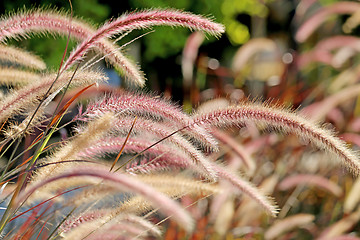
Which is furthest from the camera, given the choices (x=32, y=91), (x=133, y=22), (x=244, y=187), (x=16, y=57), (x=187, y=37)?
(x=187, y=37)

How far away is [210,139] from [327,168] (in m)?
2.19

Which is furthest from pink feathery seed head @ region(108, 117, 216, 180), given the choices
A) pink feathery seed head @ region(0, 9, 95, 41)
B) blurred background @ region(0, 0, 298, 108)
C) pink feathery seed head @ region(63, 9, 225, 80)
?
blurred background @ region(0, 0, 298, 108)

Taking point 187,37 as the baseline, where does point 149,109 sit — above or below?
above

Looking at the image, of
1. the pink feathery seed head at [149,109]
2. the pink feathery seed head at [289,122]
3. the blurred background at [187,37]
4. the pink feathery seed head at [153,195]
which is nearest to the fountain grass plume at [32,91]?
the pink feathery seed head at [149,109]

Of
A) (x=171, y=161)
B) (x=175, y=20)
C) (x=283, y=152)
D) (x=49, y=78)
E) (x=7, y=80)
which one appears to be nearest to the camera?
(x=175, y=20)

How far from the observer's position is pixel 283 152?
351cm

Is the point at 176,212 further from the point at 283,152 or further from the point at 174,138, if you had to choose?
the point at 283,152

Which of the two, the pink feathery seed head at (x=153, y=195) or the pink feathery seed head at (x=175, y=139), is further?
the pink feathery seed head at (x=175, y=139)

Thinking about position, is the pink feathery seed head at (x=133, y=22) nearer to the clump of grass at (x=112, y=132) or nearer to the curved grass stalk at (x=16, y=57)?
the clump of grass at (x=112, y=132)

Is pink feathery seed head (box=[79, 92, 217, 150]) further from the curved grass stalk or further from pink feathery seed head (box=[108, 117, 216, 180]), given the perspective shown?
the curved grass stalk

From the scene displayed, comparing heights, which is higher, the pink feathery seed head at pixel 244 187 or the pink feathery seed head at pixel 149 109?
the pink feathery seed head at pixel 149 109

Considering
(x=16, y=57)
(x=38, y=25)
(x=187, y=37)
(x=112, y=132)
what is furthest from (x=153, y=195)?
(x=187, y=37)

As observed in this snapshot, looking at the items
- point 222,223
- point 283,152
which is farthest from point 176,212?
point 283,152

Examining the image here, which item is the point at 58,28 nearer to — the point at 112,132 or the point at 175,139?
the point at 112,132
